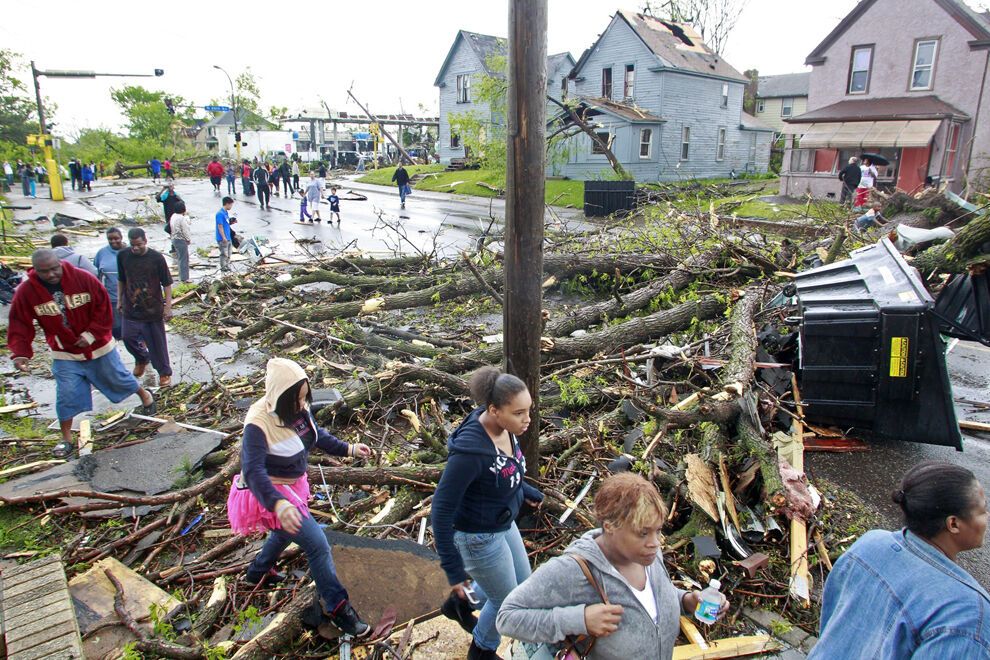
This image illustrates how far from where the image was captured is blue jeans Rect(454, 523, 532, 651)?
279 centimetres

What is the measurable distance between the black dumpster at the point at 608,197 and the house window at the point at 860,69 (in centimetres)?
1238

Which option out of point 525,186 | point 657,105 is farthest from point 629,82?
point 525,186

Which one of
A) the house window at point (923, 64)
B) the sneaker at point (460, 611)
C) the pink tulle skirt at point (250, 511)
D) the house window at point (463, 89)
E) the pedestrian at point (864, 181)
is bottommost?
the sneaker at point (460, 611)

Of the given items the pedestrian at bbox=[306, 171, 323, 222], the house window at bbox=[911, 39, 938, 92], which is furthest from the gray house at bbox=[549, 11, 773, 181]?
the pedestrian at bbox=[306, 171, 323, 222]

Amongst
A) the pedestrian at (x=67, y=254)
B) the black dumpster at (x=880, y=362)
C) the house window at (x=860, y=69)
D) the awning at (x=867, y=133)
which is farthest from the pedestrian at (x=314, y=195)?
the house window at (x=860, y=69)

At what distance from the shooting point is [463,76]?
42.2 meters

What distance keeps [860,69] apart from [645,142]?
9608 millimetres

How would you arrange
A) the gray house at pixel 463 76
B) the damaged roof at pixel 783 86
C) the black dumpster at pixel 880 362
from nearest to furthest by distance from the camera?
A: 1. the black dumpster at pixel 880 362
2. the gray house at pixel 463 76
3. the damaged roof at pixel 783 86

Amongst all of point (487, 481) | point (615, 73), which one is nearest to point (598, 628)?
point (487, 481)

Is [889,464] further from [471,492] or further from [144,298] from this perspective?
[144,298]

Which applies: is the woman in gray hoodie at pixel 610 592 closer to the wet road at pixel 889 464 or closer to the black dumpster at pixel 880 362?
the wet road at pixel 889 464

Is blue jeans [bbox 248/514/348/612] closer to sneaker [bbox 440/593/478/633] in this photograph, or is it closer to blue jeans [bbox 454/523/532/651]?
sneaker [bbox 440/593/478/633]

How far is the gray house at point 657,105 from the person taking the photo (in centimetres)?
3138

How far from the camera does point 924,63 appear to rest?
24547mm
